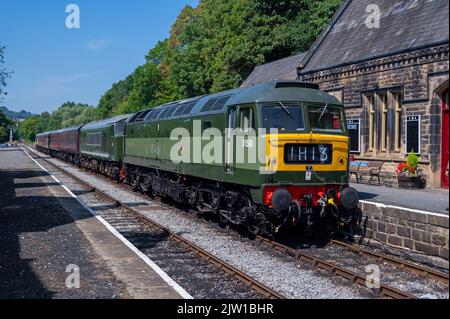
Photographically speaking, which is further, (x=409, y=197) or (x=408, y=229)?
(x=409, y=197)

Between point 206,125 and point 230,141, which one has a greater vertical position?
point 206,125

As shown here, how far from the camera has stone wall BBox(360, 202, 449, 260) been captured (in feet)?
33.5

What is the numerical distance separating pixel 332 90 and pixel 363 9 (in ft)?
14.0

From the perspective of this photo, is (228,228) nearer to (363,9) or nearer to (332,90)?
(332,90)

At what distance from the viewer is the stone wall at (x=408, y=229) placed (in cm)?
1020

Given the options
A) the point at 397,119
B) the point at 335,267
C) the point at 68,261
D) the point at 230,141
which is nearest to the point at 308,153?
the point at 230,141

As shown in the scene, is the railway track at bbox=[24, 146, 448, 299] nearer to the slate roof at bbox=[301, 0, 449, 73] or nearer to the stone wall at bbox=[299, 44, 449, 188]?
the stone wall at bbox=[299, 44, 449, 188]

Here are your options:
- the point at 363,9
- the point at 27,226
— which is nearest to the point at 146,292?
the point at 27,226

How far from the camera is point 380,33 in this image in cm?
2022

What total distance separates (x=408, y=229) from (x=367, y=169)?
8.90 m

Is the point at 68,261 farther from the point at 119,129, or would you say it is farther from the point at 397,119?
the point at 119,129

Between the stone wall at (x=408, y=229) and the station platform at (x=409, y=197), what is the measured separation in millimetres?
545

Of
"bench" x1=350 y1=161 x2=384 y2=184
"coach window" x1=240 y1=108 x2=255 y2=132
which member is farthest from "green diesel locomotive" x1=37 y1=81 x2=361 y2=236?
"bench" x1=350 y1=161 x2=384 y2=184

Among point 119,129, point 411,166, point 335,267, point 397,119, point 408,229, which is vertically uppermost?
point 397,119
